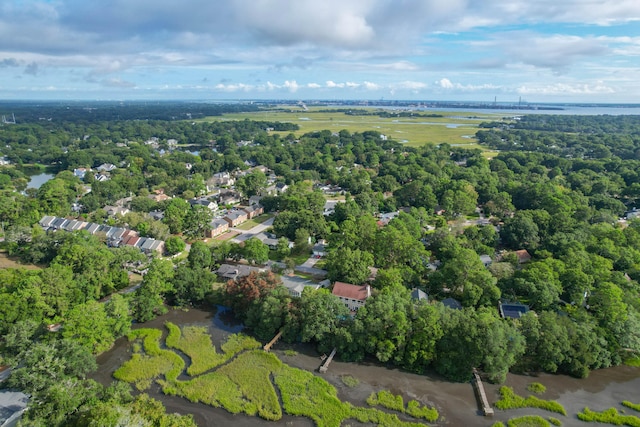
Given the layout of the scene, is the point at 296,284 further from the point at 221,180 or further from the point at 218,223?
the point at 221,180

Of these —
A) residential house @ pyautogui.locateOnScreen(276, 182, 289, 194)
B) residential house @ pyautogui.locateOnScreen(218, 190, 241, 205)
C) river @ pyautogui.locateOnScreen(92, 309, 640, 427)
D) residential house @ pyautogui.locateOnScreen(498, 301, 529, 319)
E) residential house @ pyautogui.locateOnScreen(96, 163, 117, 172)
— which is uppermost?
residential house @ pyautogui.locateOnScreen(96, 163, 117, 172)

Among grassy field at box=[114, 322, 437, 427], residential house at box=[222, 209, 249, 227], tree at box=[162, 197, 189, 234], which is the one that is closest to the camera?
grassy field at box=[114, 322, 437, 427]

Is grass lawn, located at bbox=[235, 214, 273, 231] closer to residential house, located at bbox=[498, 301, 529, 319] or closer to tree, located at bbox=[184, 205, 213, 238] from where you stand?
tree, located at bbox=[184, 205, 213, 238]

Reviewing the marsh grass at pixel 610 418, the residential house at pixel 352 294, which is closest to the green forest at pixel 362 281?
the residential house at pixel 352 294

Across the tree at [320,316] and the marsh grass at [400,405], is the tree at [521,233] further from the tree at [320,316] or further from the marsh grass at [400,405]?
the marsh grass at [400,405]

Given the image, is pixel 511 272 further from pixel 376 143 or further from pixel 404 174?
pixel 376 143

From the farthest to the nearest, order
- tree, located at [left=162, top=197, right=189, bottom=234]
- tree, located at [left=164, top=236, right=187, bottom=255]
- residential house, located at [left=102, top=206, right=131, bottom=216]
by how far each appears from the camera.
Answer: residential house, located at [left=102, top=206, right=131, bottom=216], tree, located at [left=162, top=197, right=189, bottom=234], tree, located at [left=164, top=236, right=187, bottom=255]

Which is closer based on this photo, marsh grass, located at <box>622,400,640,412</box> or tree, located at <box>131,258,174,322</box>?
marsh grass, located at <box>622,400,640,412</box>

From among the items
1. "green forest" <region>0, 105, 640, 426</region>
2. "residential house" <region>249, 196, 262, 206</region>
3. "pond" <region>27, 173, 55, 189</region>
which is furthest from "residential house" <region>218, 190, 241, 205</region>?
"pond" <region>27, 173, 55, 189</region>
